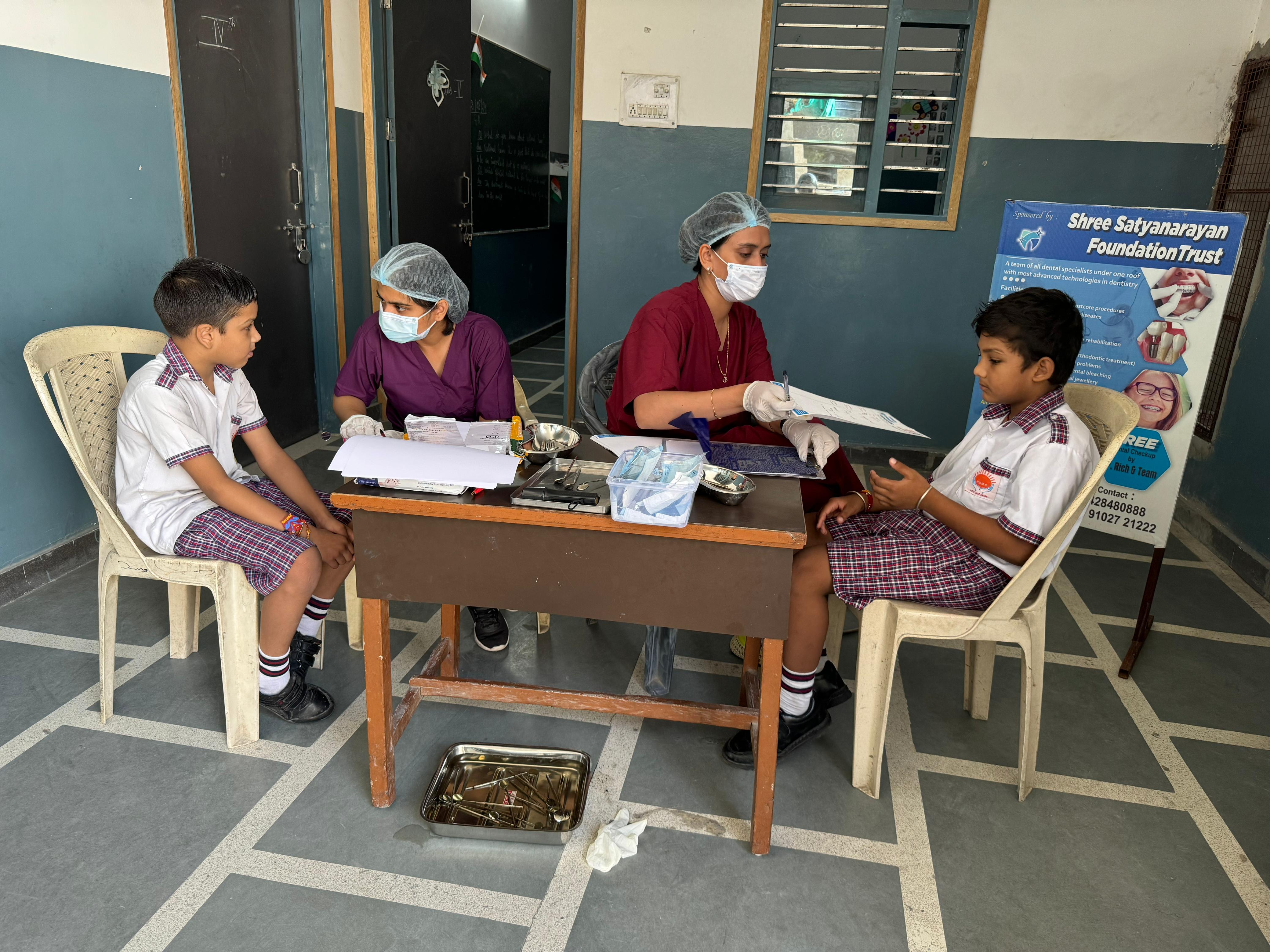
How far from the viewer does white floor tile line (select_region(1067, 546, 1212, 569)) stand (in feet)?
11.1

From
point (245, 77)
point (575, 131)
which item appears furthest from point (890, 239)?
point (245, 77)

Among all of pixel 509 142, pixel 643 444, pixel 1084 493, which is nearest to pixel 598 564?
pixel 643 444

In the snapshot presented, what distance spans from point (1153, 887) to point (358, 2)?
A: 15.1 ft

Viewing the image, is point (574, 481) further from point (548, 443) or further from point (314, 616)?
point (314, 616)

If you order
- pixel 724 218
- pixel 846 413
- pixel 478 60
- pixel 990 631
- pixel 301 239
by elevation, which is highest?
pixel 478 60

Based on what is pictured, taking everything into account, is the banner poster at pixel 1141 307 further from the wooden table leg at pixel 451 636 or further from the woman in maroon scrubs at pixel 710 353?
the wooden table leg at pixel 451 636

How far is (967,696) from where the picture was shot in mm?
2305

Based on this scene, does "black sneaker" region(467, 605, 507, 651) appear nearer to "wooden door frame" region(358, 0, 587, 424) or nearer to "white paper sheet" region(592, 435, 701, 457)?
"white paper sheet" region(592, 435, 701, 457)

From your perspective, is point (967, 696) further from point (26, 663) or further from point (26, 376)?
point (26, 376)

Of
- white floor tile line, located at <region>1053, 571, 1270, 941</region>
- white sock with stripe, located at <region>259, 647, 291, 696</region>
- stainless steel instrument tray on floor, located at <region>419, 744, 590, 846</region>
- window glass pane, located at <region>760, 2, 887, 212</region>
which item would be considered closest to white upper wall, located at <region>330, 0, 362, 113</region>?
window glass pane, located at <region>760, 2, 887, 212</region>

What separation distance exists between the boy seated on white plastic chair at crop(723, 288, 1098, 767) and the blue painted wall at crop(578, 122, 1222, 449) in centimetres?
245

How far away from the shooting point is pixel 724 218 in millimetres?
2193

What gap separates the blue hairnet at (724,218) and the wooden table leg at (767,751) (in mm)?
1085

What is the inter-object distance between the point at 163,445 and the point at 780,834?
1601 mm
